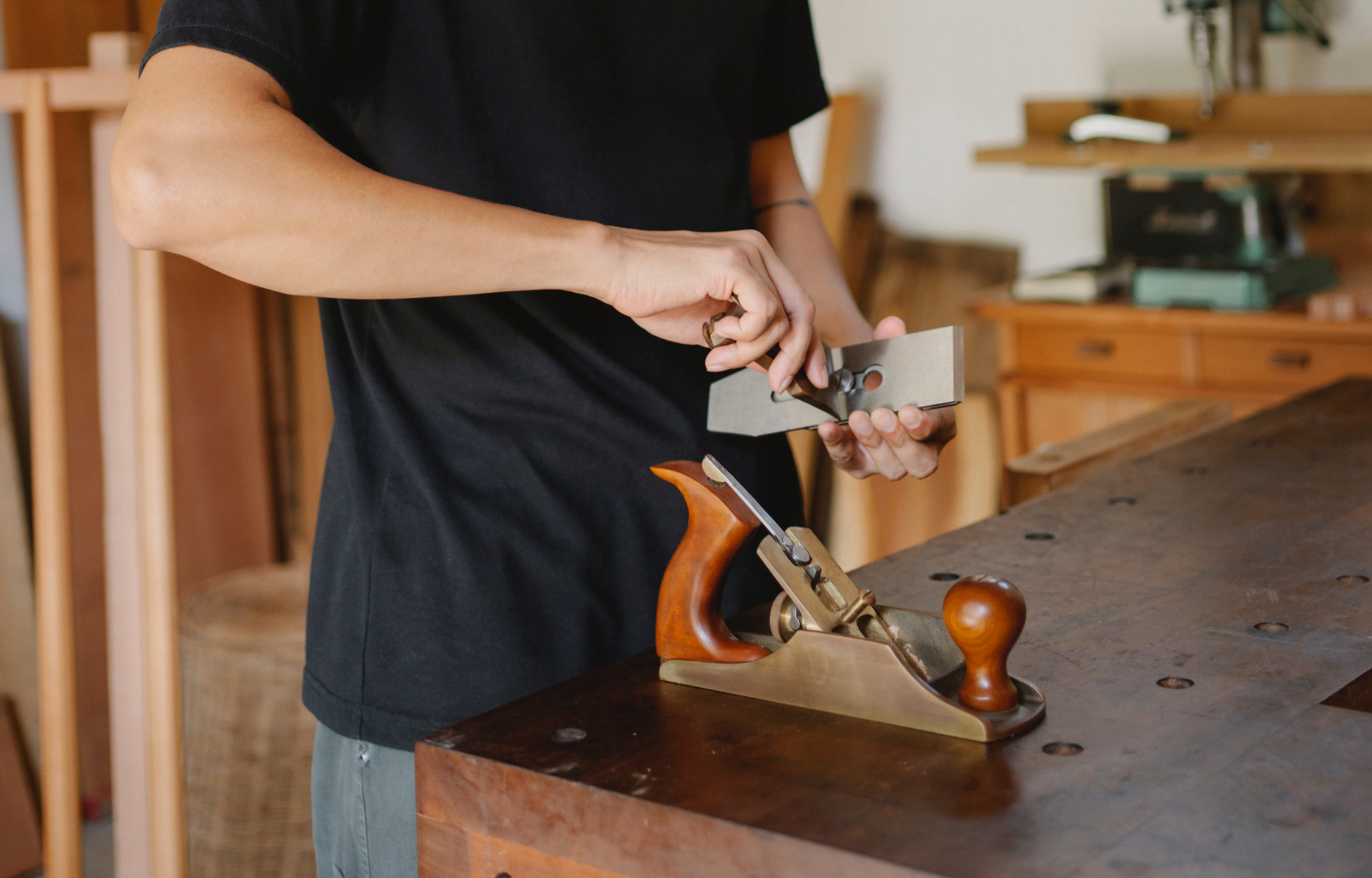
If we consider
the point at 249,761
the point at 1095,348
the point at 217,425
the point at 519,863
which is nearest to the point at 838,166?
the point at 1095,348

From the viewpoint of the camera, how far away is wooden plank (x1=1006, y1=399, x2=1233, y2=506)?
1.64 metres

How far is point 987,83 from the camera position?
3400mm

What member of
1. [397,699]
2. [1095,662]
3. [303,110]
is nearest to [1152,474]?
[1095,662]

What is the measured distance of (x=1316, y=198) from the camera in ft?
10.2

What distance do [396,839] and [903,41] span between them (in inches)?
117

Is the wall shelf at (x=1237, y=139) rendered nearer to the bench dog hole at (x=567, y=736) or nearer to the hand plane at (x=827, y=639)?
the hand plane at (x=827, y=639)

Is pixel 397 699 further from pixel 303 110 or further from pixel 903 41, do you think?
pixel 903 41

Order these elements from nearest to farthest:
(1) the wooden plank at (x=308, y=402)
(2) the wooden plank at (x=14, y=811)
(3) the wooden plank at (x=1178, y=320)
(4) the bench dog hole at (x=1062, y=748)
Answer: (4) the bench dog hole at (x=1062, y=748) < (2) the wooden plank at (x=14, y=811) < (3) the wooden plank at (x=1178, y=320) < (1) the wooden plank at (x=308, y=402)

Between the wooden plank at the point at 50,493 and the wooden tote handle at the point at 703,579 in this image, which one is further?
the wooden plank at the point at 50,493

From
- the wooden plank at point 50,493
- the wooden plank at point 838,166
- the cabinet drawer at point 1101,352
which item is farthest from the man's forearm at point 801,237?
the wooden plank at point 838,166

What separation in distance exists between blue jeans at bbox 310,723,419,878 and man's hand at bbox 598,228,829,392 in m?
0.40

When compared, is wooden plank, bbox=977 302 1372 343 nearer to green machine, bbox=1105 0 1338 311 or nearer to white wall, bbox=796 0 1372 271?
green machine, bbox=1105 0 1338 311

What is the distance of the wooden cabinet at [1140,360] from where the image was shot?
2.58 metres

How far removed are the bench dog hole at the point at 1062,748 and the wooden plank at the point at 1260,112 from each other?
2.47 metres
